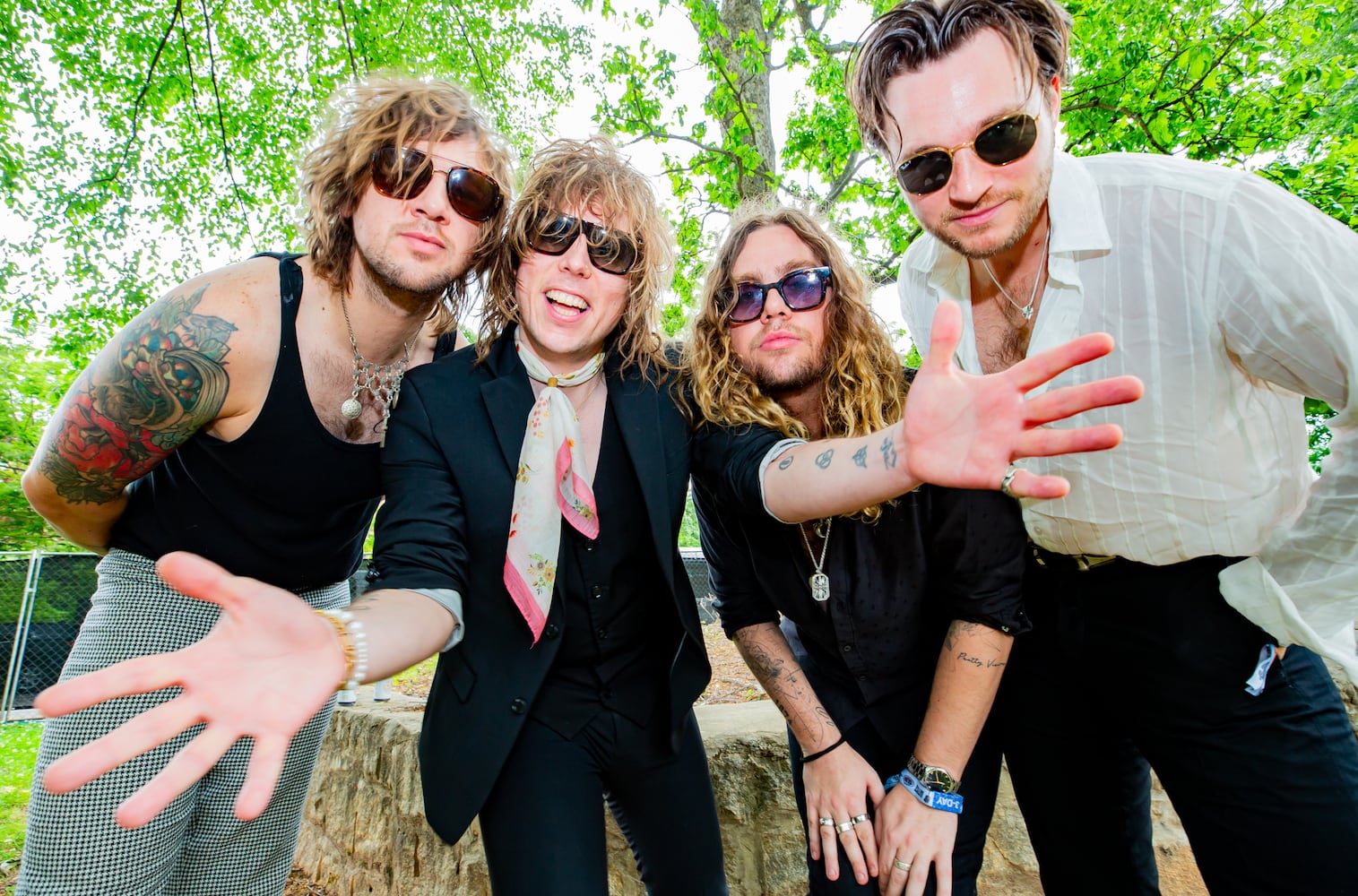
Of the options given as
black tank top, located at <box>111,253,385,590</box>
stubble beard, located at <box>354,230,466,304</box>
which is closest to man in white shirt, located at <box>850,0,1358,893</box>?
stubble beard, located at <box>354,230,466,304</box>

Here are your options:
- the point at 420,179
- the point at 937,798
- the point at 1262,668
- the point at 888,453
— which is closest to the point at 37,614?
the point at 420,179

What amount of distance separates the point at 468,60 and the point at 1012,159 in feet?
27.9

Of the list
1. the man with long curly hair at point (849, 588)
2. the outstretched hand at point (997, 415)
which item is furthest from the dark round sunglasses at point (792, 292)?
the outstretched hand at point (997, 415)

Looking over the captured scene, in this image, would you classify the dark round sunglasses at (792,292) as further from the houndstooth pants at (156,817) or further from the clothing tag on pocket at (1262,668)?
the houndstooth pants at (156,817)

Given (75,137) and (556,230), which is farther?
(75,137)

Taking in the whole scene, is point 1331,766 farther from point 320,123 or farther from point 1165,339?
point 320,123

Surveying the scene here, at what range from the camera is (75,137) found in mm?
6648

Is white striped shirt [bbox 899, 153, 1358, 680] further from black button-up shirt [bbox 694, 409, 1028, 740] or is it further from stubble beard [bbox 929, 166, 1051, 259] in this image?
black button-up shirt [bbox 694, 409, 1028, 740]

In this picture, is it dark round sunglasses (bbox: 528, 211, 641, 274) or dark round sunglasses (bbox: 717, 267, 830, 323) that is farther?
→ dark round sunglasses (bbox: 717, 267, 830, 323)

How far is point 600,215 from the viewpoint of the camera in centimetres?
204

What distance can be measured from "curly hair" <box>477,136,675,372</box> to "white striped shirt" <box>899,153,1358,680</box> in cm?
113

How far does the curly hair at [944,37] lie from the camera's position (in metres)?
1.86

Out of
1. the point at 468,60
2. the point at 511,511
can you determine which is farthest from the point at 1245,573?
the point at 468,60

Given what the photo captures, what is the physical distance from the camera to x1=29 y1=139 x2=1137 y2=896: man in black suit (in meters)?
1.50
